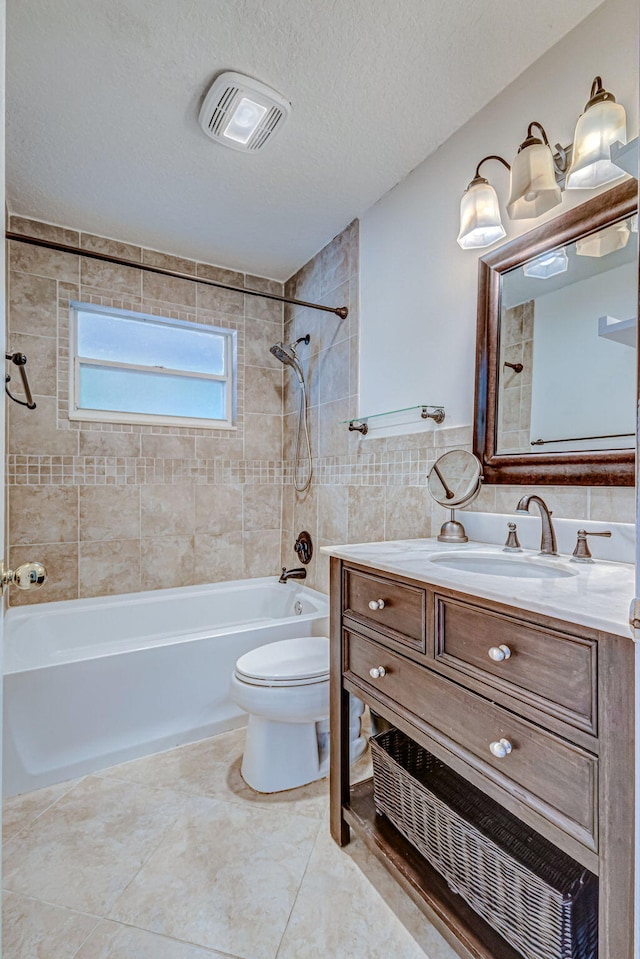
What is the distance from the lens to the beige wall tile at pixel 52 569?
2271 millimetres

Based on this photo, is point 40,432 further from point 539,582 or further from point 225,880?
point 539,582

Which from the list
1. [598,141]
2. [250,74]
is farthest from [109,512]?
[598,141]

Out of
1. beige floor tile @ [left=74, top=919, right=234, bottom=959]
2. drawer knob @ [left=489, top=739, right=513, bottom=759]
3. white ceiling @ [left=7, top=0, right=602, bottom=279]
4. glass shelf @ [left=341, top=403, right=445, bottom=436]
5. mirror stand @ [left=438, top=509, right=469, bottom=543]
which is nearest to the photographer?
drawer knob @ [left=489, top=739, right=513, bottom=759]

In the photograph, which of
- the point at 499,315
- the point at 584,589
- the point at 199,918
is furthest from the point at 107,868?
the point at 499,315

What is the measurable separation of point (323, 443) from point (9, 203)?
6.27 ft

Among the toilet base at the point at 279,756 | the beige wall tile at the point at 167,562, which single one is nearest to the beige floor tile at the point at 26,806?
the toilet base at the point at 279,756

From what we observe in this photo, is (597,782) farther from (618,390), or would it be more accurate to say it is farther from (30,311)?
(30,311)

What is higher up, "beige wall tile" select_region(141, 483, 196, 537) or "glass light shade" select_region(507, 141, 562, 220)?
"glass light shade" select_region(507, 141, 562, 220)

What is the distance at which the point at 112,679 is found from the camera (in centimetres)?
178

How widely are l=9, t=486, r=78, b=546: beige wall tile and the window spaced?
1.40 feet

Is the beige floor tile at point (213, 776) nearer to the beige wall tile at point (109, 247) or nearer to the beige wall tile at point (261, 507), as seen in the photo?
the beige wall tile at point (261, 507)

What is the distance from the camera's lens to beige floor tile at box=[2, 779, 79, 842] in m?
1.45

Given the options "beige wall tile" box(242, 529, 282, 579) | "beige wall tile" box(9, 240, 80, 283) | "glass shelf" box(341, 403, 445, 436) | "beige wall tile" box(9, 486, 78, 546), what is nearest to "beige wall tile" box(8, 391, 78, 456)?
"beige wall tile" box(9, 486, 78, 546)

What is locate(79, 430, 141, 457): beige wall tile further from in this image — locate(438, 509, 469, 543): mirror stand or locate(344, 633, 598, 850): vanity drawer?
locate(344, 633, 598, 850): vanity drawer
